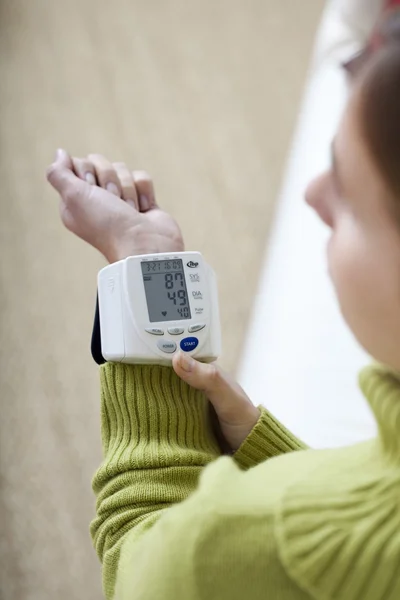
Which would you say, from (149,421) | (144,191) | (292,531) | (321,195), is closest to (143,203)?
(144,191)

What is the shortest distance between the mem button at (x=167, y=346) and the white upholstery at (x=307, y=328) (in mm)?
278

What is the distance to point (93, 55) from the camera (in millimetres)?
1695

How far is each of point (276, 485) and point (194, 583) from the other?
0.26 feet

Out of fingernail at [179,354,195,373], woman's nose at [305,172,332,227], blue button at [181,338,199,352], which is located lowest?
fingernail at [179,354,195,373]

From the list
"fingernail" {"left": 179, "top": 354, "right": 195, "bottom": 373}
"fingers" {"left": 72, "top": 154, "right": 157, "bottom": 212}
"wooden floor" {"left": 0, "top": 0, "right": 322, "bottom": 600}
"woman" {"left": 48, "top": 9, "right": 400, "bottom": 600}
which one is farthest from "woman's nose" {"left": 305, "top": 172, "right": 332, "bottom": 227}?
"wooden floor" {"left": 0, "top": 0, "right": 322, "bottom": 600}

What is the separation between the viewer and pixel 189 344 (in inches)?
27.1

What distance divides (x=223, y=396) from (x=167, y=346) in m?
0.08

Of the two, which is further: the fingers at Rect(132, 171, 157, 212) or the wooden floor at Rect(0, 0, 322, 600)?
the wooden floor at Rect(0, 0, 322, 600)

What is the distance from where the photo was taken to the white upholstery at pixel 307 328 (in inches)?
34.7

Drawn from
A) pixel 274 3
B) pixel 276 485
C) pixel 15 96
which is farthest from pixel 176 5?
pixel 276 485

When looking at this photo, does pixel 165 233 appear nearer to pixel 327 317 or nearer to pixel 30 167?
pixel 327 317

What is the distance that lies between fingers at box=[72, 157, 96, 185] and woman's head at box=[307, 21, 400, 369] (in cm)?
41

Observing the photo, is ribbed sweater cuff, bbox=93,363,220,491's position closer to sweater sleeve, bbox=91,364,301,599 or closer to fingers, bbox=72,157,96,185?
sweater sleeve, bbox=91,364,301,599

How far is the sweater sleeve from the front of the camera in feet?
1.98
